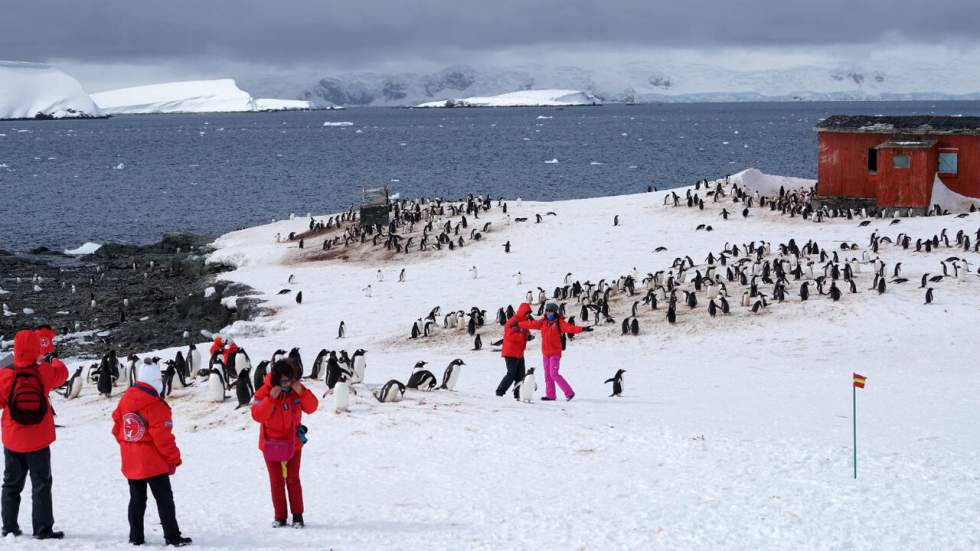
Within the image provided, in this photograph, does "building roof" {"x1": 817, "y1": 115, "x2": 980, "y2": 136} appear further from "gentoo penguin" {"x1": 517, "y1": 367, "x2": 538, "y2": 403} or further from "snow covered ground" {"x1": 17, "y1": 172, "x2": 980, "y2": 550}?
"gentoo penguin" {"x1": 517, "y1": 367, "x2": 538, "y2": 403}

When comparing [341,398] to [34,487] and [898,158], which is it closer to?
[34,487]

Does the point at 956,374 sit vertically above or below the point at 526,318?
below

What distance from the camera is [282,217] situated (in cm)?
5581

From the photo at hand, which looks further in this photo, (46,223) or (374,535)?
(46,223)

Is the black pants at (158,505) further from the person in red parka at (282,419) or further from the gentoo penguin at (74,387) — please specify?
the gentoo penguin at (74,387)

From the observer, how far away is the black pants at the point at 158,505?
8109 mm

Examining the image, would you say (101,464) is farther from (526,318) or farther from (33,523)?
(526,318)

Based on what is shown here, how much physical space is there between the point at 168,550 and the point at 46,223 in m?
47.7

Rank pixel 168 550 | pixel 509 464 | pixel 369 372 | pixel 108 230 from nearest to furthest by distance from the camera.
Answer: pixel 168 550
pixel 509 464
pixel 369 372
pixel 108 230

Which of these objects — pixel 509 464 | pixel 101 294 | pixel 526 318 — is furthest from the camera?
pixel 101 294

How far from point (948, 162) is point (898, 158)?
1458mm

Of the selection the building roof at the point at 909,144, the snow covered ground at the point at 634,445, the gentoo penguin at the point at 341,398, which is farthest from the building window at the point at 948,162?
the gentoo penguin at the point at 341,398

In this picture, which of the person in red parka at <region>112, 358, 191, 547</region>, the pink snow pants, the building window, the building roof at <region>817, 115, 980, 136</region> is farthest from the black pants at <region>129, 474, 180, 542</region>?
the building window

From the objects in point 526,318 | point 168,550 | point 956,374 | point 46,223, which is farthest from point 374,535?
point 46,223
